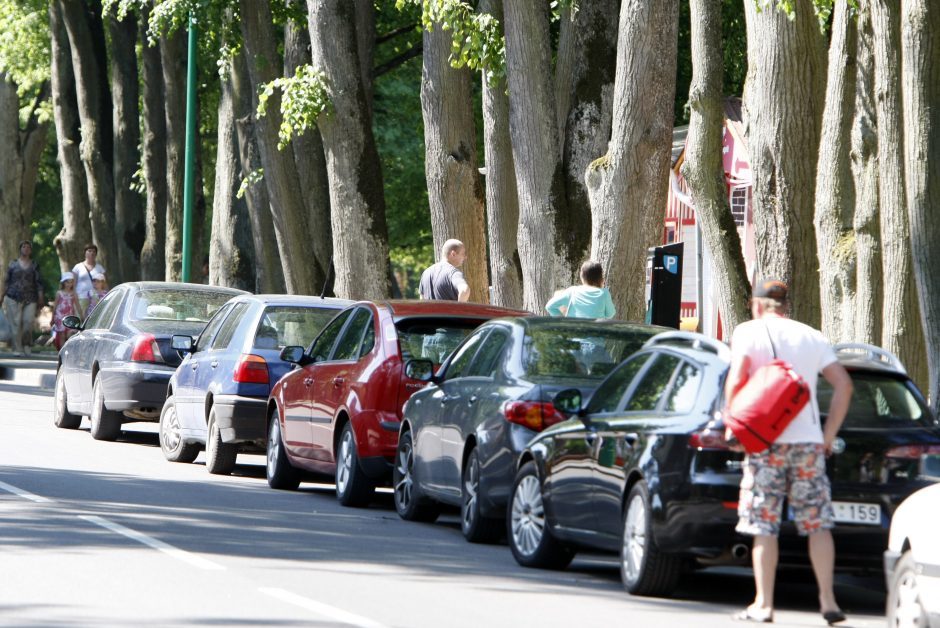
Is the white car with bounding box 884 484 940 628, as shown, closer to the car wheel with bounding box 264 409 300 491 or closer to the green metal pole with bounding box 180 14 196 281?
the car wheel with bounding box 264 409 300 491

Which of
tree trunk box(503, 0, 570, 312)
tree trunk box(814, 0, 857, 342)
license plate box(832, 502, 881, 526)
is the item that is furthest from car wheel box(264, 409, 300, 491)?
license plate box(832, 502, 881, 526)

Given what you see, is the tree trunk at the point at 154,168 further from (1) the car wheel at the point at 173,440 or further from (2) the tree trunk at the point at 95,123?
(1) the car wheel at the point at 173,440

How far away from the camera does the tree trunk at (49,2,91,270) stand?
37.2 meters

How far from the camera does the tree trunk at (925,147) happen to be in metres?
13.6

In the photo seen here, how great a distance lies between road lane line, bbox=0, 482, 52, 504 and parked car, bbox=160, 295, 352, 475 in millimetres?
2583

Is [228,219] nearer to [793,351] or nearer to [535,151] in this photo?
[535,151]

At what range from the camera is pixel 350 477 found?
47.8 feet

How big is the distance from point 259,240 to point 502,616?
20465mm

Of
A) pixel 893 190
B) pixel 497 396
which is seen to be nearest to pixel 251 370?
pixel 497 396

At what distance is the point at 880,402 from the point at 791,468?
1062 millimetres

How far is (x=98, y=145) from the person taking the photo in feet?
120

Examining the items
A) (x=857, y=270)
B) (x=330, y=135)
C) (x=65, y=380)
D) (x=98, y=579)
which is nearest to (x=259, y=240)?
(x=330, y=135)

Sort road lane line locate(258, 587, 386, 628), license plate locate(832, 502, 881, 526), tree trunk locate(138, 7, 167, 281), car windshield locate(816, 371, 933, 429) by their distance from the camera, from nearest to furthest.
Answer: road lane line locate(258, 587, 386, 628) → license plate locate(832, 502, 881, 526) → car windshield locate(816, 371, 933, 429) → tree trunk locate(138, 7, 167, 281)

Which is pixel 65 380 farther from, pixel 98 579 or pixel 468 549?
pixel 98 579
